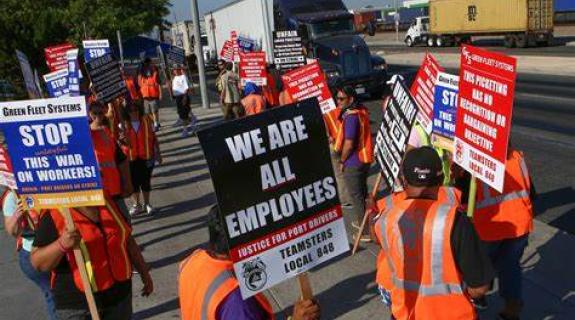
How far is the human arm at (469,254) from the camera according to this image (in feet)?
10.6

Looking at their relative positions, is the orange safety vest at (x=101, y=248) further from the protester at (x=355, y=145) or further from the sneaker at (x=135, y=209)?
the sneaker at (x=135, y=209)

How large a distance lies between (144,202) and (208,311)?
22.5 feet

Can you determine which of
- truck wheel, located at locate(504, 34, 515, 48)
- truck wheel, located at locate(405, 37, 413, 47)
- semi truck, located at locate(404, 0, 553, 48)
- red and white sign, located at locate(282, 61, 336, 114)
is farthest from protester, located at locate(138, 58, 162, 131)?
truck wheel, located at locate(405, 37, 413, 47)

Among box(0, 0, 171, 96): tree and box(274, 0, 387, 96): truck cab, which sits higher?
box(0, 0, 171, 96): tree

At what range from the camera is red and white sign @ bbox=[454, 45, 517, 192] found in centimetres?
400

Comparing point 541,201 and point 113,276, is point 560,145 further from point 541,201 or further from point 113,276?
point 113,276

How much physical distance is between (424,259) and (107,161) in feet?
11.8

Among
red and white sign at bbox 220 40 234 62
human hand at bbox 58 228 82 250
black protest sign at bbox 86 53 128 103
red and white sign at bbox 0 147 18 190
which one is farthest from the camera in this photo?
red and white sign at bbox 220 40 234 62

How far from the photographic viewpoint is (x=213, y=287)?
2.88m

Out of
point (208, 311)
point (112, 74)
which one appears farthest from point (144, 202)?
point (208, 311)

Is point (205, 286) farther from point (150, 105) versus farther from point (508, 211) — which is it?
point (150, 105)

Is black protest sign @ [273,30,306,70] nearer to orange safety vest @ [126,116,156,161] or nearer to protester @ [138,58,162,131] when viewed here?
protester @ [138,58,162,131]

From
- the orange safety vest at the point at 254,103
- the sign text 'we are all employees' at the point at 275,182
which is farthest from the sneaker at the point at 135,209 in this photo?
the sign text 'we are all employees' at the point at 275,182

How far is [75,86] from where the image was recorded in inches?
407
